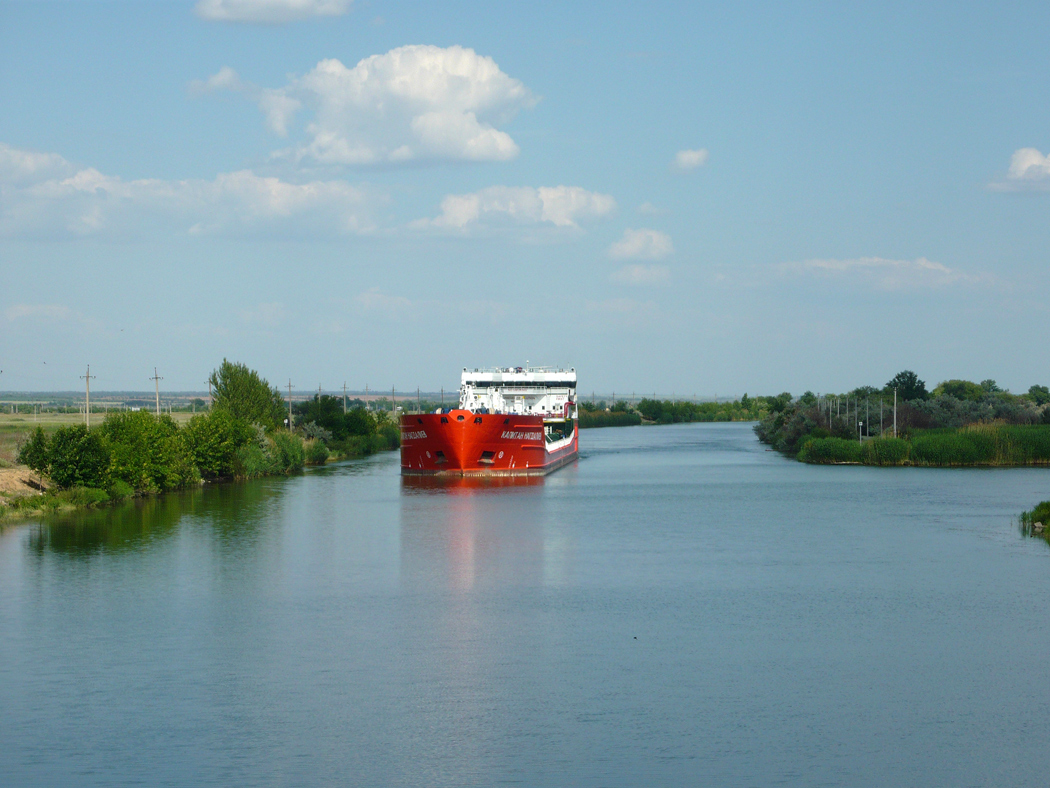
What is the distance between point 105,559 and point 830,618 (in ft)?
60.6

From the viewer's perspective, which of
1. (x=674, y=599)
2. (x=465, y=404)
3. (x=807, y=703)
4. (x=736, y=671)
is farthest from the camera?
(x=465, y=404)

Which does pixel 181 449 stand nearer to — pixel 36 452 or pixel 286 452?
pixel 36 452

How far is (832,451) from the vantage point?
218 feet

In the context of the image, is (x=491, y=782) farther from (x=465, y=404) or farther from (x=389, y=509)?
(x=465, y=404)

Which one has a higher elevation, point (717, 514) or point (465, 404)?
point (465, 404)

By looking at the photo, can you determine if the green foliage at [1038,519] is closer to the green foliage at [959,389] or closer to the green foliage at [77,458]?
the green foliage at [77,458]

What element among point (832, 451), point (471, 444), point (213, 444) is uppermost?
point (213, 444)

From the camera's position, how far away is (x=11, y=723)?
15039mm

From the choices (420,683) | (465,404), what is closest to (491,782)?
(420,683)

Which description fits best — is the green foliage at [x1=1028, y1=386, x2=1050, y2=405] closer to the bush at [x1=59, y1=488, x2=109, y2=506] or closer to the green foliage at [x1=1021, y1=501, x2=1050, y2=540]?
the green foliage at [x1=1021, y1=501, x2=1050, y2=540]

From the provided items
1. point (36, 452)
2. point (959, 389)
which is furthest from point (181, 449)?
point (959, 389)

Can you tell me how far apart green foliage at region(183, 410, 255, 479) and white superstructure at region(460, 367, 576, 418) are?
17.8 m

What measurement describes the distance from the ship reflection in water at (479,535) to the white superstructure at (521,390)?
574 inches

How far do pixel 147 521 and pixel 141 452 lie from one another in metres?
7.14
